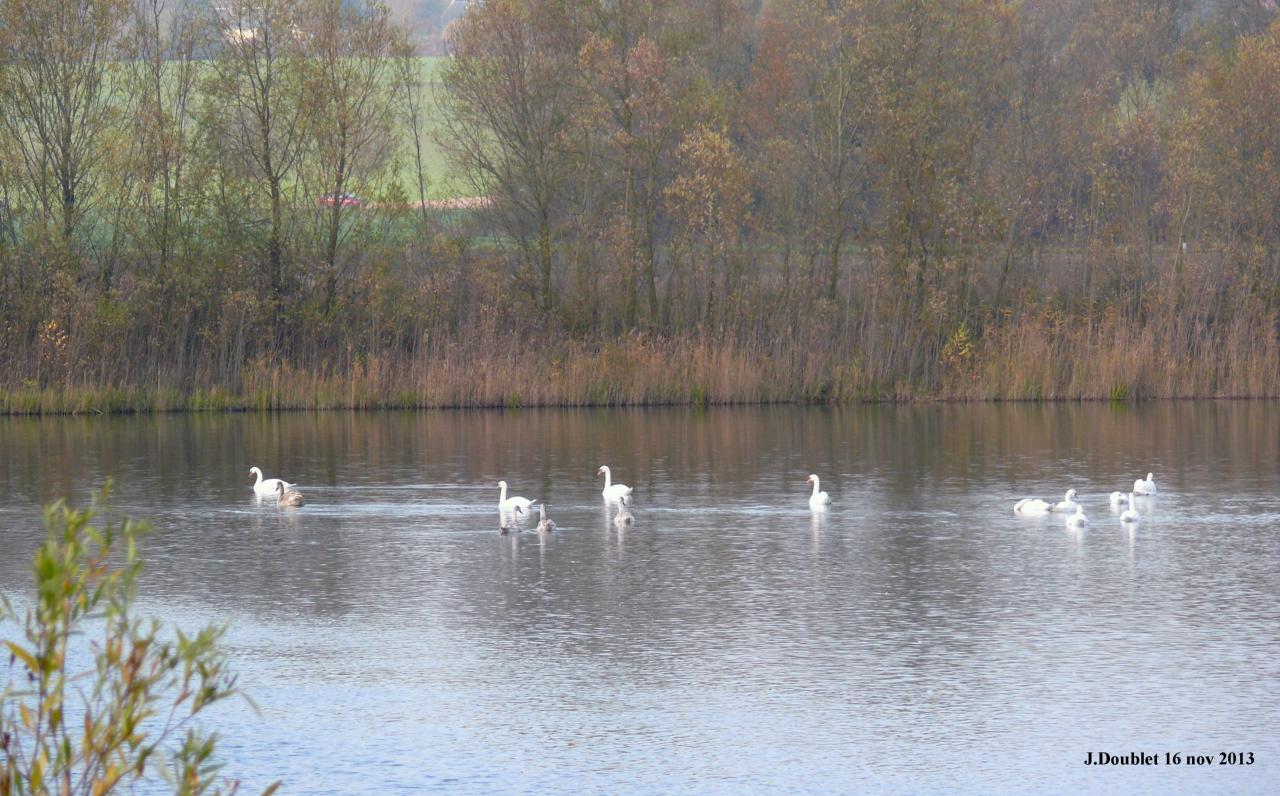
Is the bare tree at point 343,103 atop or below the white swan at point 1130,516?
atop

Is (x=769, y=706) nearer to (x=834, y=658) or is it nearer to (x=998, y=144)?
(x=834, y=658)

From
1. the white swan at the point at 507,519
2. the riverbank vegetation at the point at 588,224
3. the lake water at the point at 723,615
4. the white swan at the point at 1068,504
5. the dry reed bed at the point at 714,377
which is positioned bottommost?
the lake water at the point at 723,615

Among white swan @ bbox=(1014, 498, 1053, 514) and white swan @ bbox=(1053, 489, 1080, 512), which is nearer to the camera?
white swan @ bbox=(1053, 489, 1080, 512)

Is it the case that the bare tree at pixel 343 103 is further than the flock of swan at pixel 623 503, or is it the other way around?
the bare tree at pixel 343 103

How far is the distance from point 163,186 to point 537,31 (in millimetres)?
8314

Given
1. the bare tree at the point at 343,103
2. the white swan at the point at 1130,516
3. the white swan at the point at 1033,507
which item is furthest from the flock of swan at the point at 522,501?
the bare tree at the point at 343,103

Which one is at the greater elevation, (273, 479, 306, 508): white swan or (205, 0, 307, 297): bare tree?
(205, 0, 307, 297): bare tree

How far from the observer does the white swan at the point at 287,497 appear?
1815 cm

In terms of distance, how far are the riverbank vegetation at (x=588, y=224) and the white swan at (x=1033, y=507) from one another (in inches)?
639

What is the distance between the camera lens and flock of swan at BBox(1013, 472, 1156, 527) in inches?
635

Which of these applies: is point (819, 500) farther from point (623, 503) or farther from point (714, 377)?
point (714, 377)

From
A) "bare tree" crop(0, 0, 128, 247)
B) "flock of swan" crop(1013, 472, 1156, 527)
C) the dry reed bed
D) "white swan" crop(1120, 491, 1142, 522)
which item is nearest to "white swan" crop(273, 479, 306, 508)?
"flock of swan" crop(1013, 472, 1156, 527)

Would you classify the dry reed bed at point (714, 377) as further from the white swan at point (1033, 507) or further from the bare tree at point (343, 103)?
the white swan at point (1033, 507)

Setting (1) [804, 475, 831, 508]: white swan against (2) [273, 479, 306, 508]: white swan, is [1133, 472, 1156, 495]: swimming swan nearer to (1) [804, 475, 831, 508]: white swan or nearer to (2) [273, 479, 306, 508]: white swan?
(1) [804, 475, 831, 508]: white swan
